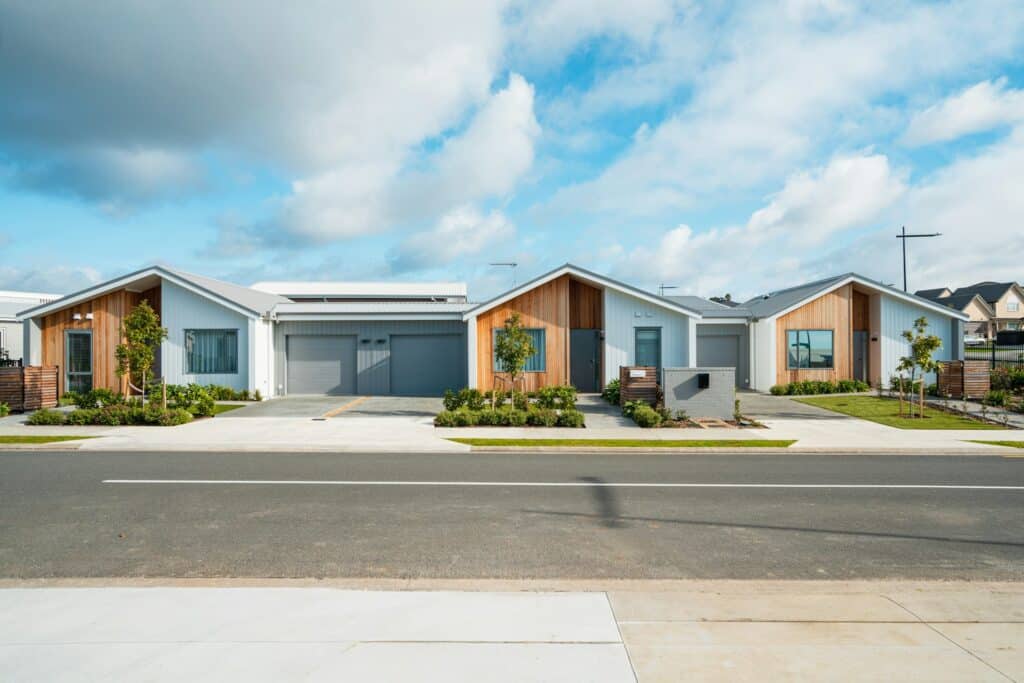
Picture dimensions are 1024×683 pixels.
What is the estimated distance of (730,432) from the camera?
589 inches

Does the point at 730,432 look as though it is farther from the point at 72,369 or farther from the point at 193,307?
the point at 72,369

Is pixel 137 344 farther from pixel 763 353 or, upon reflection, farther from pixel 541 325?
pixel 763 353

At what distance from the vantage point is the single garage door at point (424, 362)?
24.6 m

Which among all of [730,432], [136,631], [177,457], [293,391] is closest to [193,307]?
[293,391]

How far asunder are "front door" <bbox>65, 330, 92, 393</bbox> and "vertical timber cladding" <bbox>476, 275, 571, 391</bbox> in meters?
14.2

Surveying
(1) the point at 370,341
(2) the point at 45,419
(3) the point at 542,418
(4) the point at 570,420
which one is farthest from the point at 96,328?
(4) the point at 570,420

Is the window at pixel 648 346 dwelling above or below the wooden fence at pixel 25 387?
above

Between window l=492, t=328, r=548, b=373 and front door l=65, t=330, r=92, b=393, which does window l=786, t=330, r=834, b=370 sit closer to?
window l=492, t=328, r=548, b=373

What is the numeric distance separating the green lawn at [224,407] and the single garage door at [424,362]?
567cm

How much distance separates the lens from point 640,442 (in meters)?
13.3

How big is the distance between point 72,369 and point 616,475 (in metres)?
21.9

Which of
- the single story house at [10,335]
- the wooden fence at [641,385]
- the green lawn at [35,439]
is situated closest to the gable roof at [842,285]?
the wooden fence at [641,385]

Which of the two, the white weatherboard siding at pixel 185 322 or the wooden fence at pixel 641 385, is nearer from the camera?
the wooden fence at pixel 641 385

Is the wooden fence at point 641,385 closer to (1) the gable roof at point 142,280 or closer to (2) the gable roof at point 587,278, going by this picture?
(2) the gable roof at point 587,278
